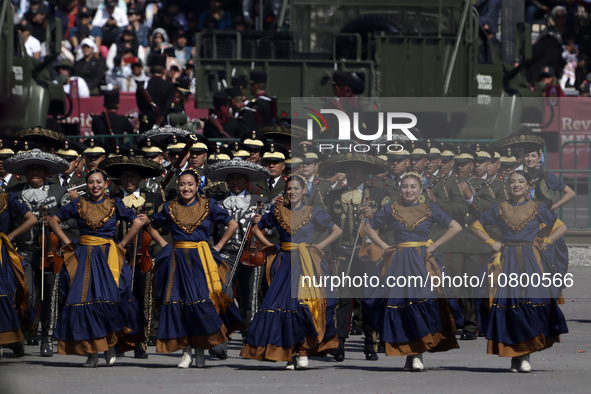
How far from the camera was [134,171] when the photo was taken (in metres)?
9.08

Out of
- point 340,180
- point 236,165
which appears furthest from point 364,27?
point 236,165

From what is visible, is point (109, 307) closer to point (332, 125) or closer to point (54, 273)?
point (54, 273)

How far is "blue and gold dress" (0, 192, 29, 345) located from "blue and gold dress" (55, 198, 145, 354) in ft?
1.52

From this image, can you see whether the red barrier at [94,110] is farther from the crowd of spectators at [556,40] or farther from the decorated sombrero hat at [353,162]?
the decorated sombrero hat at [353,162]

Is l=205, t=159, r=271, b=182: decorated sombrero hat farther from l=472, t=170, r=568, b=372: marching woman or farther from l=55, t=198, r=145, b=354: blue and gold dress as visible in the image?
l=472, t=170, r=568, b=372: marching woman

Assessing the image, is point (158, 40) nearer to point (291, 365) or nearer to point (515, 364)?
point (291, 365)

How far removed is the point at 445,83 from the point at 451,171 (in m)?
7.25

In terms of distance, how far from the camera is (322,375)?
761 cm

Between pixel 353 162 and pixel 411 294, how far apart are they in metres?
1.54

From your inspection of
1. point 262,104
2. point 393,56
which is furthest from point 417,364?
point 393,56

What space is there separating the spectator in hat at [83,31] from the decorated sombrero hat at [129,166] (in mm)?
11970

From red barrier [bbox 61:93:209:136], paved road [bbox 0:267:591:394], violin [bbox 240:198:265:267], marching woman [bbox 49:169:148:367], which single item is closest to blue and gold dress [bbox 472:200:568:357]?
paved road [bbox 0:267:591:394]

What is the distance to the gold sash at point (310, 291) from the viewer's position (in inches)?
316

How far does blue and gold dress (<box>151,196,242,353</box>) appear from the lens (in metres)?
7.95
